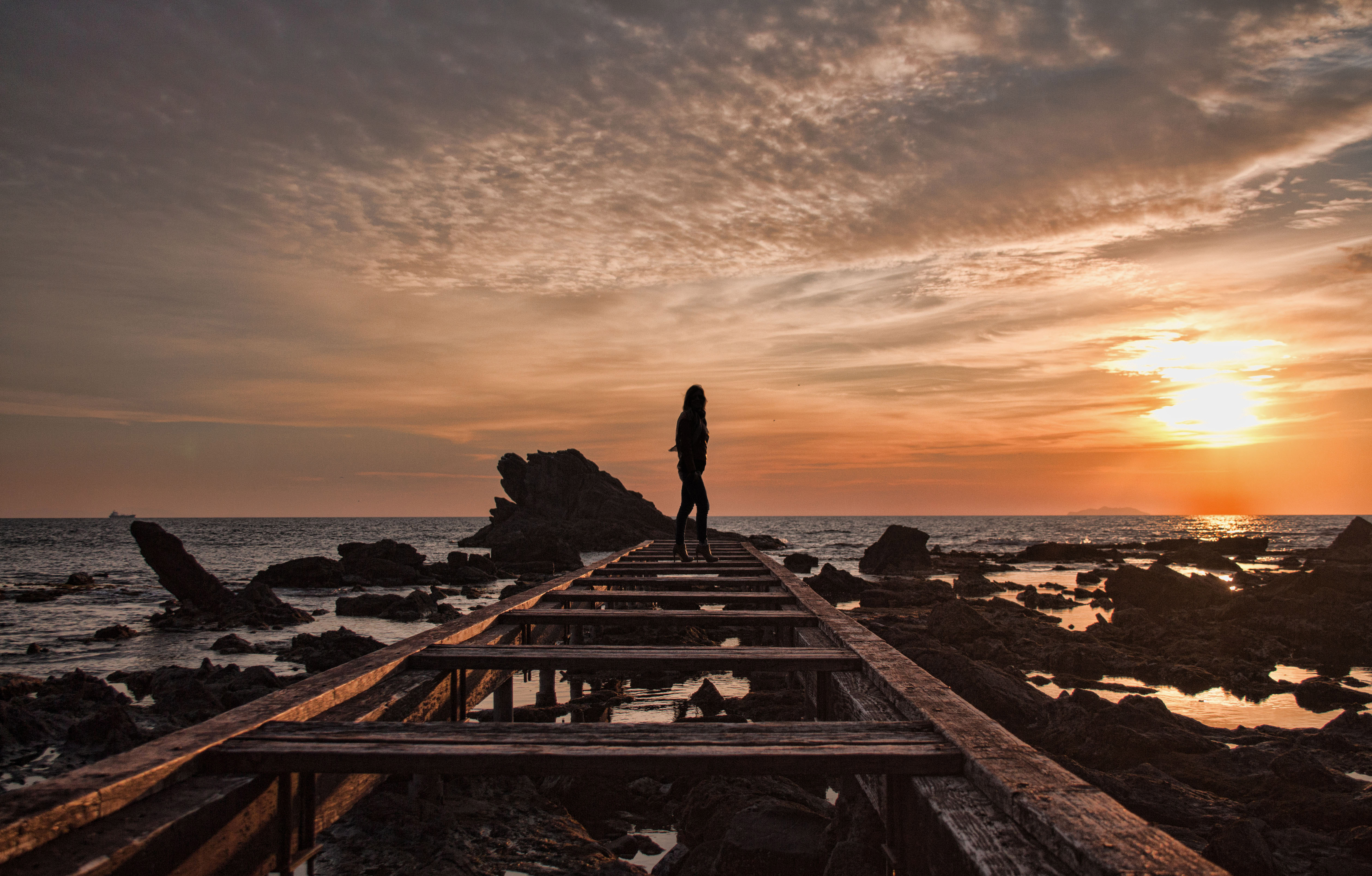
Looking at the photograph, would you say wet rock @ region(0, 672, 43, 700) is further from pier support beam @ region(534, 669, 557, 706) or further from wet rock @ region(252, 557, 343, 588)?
wet rock @ region(252, 557, 343, 588)

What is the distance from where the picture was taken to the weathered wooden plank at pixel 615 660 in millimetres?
3838

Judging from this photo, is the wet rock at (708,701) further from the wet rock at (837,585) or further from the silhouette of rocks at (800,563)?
the silhouette of rocks at (800,563)

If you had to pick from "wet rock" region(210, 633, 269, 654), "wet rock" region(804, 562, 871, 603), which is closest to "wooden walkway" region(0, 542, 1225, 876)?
"wet rock" region(210, 633, 269, 654)

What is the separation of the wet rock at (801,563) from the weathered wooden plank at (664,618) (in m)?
25.2

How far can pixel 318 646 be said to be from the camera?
12594 millimetres

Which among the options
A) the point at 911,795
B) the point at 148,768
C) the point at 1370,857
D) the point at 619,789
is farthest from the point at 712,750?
the point at 1370,857

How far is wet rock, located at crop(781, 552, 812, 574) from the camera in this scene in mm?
31734

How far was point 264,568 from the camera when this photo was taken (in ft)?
135

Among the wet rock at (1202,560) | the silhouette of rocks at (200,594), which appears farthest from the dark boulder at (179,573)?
the wet rock at (1202,560)

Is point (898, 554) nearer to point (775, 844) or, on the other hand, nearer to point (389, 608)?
point (389, 608)

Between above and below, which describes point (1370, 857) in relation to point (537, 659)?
below

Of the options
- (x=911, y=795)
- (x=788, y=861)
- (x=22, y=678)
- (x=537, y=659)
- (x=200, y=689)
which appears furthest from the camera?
(x=22, y=678)

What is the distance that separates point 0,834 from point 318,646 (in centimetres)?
1230

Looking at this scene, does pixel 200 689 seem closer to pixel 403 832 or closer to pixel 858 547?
pixel 403 832
